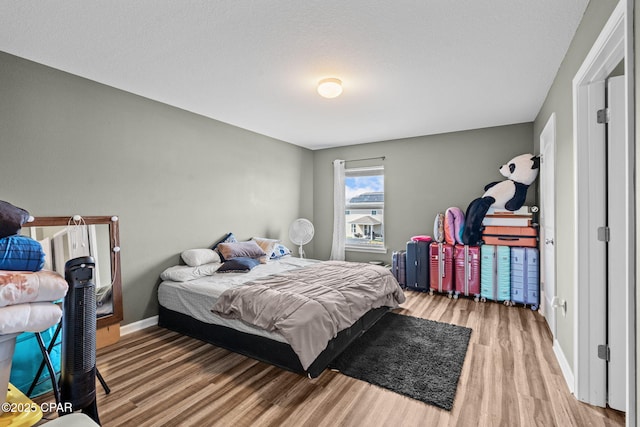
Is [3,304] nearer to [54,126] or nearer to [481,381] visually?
[54,126]

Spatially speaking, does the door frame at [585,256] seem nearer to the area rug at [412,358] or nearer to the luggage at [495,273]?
the area rug at [412,358]

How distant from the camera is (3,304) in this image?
1.33m

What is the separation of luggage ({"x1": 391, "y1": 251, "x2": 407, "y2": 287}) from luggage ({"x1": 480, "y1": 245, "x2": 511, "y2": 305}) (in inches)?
42.9

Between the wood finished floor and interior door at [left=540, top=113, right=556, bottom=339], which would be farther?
interior door at [left=540, top=113, right=556, bottom=339]

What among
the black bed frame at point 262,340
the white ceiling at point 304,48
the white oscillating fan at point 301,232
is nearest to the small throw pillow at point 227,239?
the black bed frame at point 262,340

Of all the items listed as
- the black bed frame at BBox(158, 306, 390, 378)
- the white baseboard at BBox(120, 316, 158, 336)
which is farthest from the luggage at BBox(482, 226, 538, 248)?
the white baseboard at BBox(120, 316, 158, 336)

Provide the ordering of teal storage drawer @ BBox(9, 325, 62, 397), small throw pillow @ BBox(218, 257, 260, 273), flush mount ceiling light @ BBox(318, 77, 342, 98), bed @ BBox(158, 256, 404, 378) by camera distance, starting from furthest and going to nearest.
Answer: small throw pillow @ BBox(218, 257, 260, 273) < flush mount ceiling light @ BBox(318, 77, 342, 98) < bed @ BBox(158, 256, 404, 378) < teal storage drawer @ BBox(9, 325, 62, 397)

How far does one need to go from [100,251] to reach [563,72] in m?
4.46

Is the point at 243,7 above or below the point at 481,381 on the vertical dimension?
above

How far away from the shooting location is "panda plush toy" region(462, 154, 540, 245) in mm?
3965

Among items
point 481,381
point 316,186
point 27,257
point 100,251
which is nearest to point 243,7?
point 27,257

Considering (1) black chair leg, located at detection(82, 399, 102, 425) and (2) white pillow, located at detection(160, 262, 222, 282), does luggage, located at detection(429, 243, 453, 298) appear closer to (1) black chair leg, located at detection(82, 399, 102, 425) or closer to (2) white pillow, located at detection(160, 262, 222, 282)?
(2) white pillow, located at detection(160, 262, 222, 282)

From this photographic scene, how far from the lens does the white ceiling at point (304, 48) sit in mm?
1896

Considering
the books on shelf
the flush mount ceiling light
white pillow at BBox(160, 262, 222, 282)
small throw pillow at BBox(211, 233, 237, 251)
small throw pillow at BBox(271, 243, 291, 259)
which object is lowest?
white pillow at BBox(160, 262, 222, 282)
